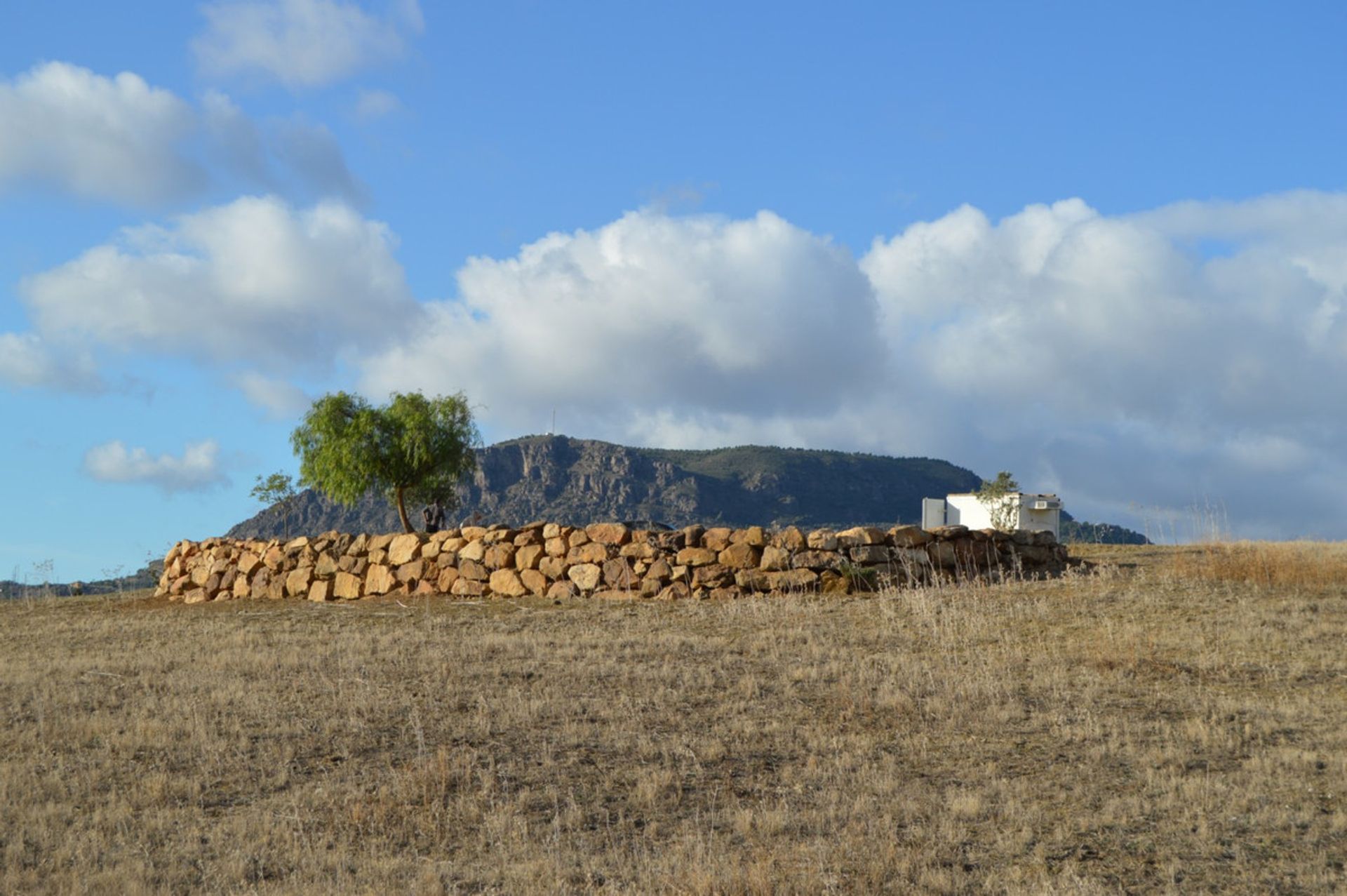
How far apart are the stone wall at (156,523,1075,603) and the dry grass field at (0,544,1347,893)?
2.99 metres

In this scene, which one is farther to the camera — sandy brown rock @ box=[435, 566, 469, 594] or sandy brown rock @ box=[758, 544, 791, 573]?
sandy brown rock @ box=[435, 566, 469, 594]

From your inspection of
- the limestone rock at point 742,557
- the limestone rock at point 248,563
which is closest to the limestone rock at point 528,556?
the limestone rock at point 742,557

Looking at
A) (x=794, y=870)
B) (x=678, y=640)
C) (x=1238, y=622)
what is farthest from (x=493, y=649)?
(x=1238, y=622)

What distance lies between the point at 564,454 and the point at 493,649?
185 feet

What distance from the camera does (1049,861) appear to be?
23.6 ft

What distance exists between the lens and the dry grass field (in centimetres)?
715

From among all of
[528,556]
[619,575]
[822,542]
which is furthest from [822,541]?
[528,556]

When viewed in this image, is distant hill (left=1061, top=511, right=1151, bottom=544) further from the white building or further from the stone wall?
the stone wall

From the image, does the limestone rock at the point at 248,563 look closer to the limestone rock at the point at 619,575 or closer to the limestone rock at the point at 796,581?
the limestone rock at the point at 619,575

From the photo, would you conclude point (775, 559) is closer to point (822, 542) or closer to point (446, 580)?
point (822, 542)

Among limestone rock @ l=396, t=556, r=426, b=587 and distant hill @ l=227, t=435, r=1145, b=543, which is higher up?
distant hill @ l=227, t=435, r=1145, b=543

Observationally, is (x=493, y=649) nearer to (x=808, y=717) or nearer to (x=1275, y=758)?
(x=808, y=717)

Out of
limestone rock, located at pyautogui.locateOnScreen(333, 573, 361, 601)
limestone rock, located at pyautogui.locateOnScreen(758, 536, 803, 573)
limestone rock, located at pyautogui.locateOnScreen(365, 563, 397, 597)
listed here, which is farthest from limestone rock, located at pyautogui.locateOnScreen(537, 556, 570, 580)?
limestone rock, located at pyautogui.locateOnScreen(333, 573, 361, 601)

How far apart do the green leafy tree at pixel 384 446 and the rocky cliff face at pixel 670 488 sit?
2178cm
